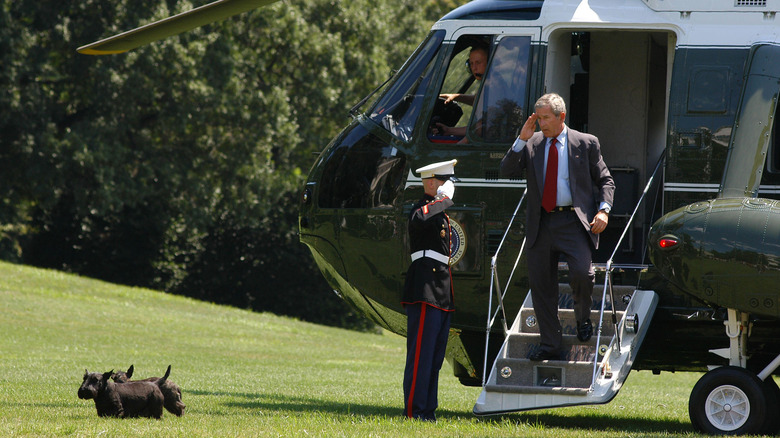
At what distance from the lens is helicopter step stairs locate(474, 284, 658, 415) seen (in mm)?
7176

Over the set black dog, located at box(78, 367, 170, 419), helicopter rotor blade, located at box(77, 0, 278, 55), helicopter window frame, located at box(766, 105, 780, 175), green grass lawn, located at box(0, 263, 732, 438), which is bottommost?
green grass lawn, located at box(0, 263, 732, 438)

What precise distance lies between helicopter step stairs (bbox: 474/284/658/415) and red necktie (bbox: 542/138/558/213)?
0.95m

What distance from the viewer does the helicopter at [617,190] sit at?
720cm

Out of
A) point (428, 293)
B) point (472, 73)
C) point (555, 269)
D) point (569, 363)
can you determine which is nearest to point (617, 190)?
point (472, 73)

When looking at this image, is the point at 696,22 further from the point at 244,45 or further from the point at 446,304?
the point at 244,45

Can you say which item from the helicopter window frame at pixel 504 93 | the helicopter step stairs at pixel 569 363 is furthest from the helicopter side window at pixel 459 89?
the helicopter step stairs at pixel 569 363

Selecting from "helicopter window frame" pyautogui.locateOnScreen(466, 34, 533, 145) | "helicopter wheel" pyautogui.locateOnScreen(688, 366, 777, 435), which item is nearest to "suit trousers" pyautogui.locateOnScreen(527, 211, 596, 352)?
"helicopter wheel" pyautogui.locateOnScreen(688, 366, 777, 435)

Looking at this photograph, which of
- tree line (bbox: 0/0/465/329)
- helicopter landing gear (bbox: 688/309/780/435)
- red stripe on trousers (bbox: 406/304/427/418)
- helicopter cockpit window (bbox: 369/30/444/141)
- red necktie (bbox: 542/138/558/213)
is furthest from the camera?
tree line (bbox: 0/0/465/329)

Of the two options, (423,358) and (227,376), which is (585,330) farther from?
(227,376)

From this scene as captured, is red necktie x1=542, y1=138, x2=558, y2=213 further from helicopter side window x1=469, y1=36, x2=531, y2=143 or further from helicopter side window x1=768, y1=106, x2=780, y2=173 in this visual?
helicopter side window x1=768, y1=106, x2=780, y2=173

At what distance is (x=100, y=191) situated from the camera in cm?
2552

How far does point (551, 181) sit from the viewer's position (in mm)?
7461

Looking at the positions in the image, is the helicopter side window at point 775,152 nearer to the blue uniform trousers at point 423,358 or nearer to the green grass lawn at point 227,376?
the green grass lawn at point 227,376

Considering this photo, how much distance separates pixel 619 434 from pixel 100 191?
20.3 m
